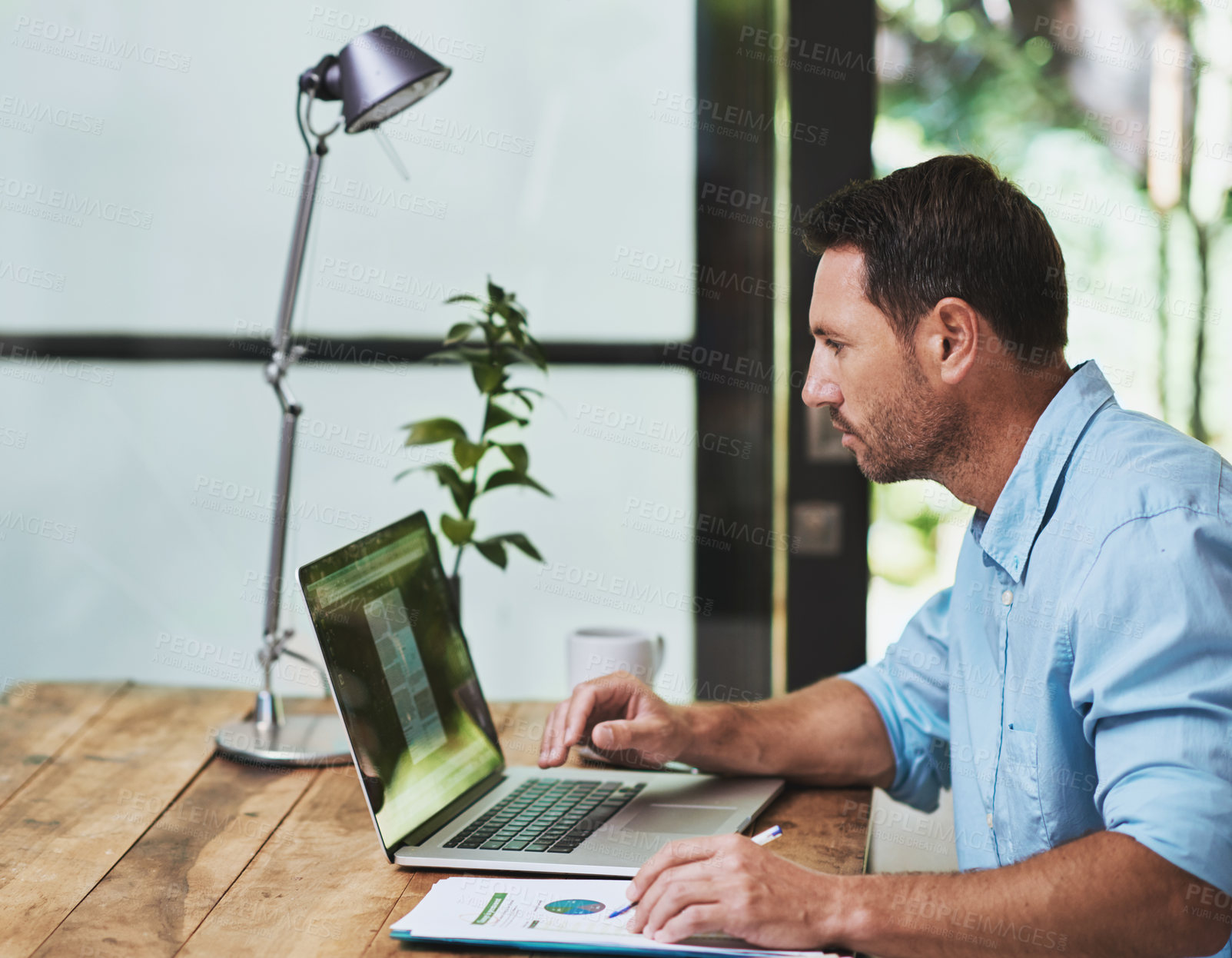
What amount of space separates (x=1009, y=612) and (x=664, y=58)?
132 centimetres

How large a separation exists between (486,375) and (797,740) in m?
0.65

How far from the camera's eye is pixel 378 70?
1.40m

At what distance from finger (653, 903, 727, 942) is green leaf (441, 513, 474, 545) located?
84cm

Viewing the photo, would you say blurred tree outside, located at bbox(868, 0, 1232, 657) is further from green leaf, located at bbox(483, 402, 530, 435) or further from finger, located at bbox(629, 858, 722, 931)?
finger, located at bbox(629, 858, 722, 931)

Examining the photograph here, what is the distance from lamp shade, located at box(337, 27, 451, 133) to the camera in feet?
4.57

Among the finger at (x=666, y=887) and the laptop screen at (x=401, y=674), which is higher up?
the laptop screen at (x=401, y=674)

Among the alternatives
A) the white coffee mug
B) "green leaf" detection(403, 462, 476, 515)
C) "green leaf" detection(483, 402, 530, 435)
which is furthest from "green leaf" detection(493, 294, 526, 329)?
the white coffee mug

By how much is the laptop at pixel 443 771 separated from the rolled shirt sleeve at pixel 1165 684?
0.38 m

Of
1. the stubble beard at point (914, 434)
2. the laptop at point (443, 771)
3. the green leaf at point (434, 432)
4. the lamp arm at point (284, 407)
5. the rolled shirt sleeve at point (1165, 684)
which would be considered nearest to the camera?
the rolled shirt sleeve at point (1165, 684)

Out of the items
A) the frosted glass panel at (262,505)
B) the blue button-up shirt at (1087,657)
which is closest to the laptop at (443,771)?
the blue button-up shirt at (1087,657)

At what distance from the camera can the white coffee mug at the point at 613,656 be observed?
1501 millimetres

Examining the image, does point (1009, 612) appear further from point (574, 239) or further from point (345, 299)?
point (345, 299)

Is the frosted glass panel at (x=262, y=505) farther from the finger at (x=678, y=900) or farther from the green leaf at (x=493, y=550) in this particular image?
the finger at (x=678, y=900)

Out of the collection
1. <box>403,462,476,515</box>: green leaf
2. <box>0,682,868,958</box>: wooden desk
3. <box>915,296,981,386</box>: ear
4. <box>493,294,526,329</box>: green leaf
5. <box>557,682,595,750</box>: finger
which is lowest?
<box>0,682,868,958</box>: wooden desk
